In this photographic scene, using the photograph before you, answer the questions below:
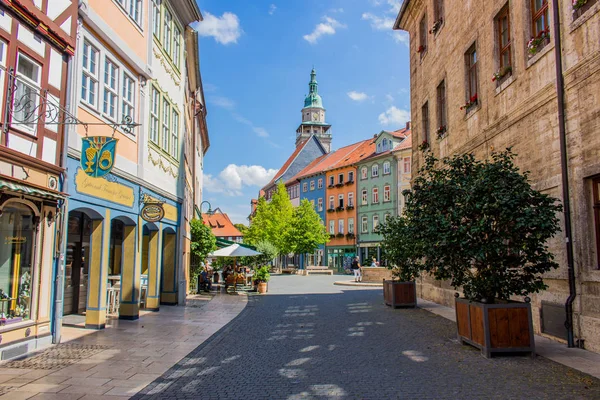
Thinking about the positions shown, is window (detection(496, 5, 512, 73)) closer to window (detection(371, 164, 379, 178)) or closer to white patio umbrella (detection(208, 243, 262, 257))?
white patio umbrella (detection(208, 243, 262, 257))

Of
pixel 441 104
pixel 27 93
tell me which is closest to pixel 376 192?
pixel 441 104

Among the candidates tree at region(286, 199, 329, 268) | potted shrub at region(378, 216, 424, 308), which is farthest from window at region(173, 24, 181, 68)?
tree at region(286, 199, 329, 268)

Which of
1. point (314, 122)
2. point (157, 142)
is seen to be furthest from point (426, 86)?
point (314, 122)

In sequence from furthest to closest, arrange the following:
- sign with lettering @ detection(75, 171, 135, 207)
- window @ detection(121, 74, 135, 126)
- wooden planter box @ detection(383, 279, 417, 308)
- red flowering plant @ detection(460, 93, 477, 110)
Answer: wooden planter box @ detection(383, 279, 417, 308), red flowering plant @ detection(460, 93, 477, 110), window @ detection(121, 74, 135, 126), sign with lettering @ detection(75, 171, 135, 207)

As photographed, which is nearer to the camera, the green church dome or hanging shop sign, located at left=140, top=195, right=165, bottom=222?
hanging shop sign, located at left=140, top=195, right=165, bottom=222

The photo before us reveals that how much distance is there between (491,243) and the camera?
8578 millimetres

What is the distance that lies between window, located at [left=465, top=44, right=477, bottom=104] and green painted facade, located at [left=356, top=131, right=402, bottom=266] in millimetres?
36583

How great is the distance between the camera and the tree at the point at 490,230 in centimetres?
843

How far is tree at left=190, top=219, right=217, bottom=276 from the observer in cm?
2341

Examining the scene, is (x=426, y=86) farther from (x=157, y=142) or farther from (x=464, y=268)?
(x=464, y=268)

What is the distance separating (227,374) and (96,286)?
5620mm

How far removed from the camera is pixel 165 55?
16891 mm

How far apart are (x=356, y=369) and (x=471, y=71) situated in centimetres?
1076

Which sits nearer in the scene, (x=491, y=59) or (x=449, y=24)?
(x=491, y=59)
